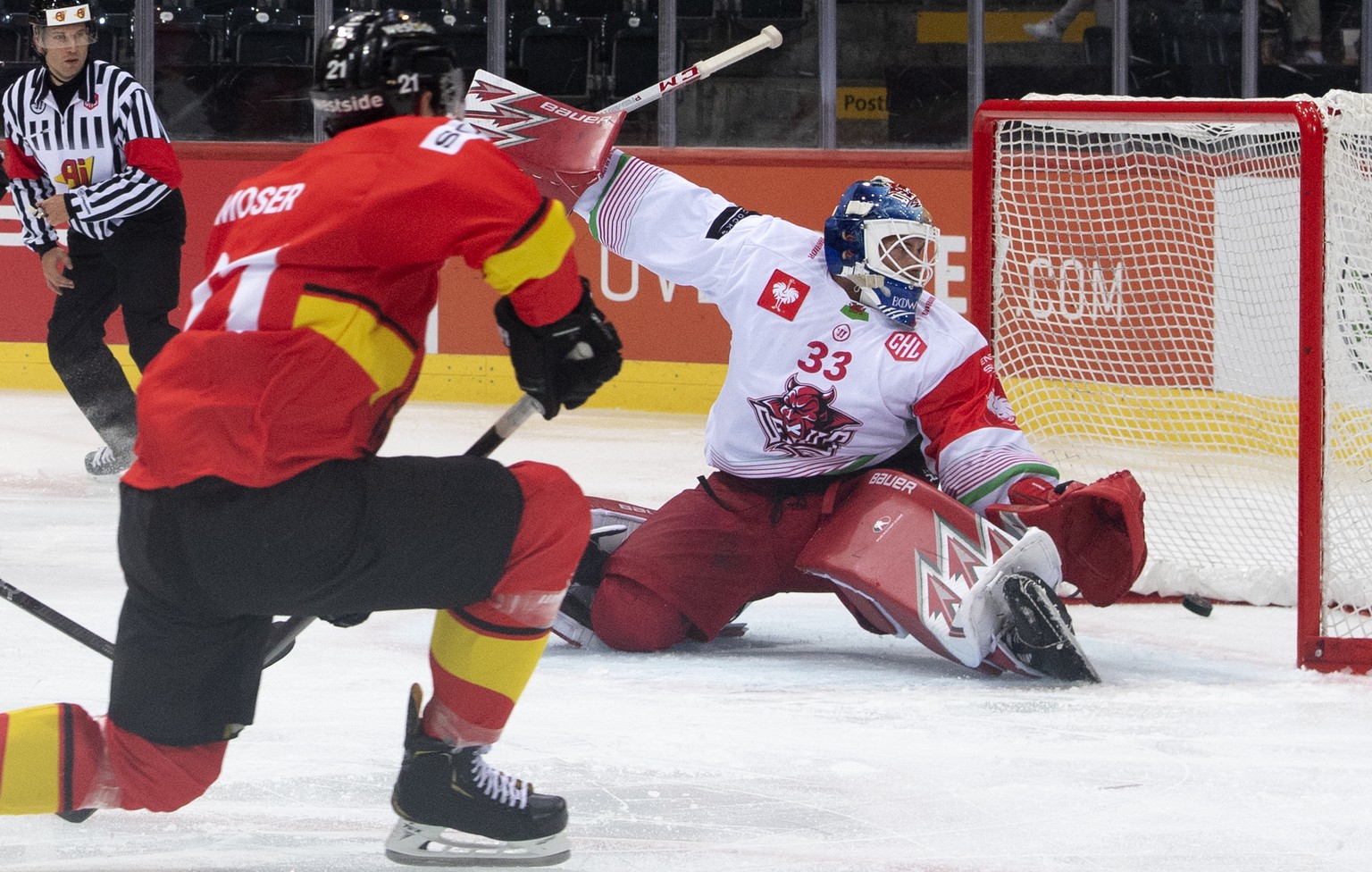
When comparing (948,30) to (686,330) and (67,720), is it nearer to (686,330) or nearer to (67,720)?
(686,330)

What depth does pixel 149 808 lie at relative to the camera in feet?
6.24

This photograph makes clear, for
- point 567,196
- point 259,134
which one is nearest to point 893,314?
point 567,196

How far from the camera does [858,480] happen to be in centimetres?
308

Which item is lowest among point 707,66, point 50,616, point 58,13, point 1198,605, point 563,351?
point 1198,605

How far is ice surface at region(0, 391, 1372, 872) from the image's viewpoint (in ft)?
7.01

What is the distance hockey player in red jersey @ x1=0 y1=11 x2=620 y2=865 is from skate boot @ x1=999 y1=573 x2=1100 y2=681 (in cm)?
108

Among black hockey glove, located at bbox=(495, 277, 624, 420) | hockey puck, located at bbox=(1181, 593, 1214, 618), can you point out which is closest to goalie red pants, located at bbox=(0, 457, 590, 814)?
black hockey glove, located at bbox=(495, 277, 624, 420)

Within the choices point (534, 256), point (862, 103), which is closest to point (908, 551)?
point (534, 256)

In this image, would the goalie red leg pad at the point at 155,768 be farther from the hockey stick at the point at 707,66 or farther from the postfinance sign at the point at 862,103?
the postfinance sign at the point at 862,103

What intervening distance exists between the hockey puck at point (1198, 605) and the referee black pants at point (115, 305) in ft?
8.88

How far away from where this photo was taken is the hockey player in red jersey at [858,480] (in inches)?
114

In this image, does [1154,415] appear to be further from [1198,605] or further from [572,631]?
[572,631]

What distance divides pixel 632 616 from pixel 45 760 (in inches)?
54.4

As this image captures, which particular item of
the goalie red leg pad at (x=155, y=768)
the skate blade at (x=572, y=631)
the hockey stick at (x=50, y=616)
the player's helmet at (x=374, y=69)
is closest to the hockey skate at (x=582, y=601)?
the skate blade at (x=572, y=631)
